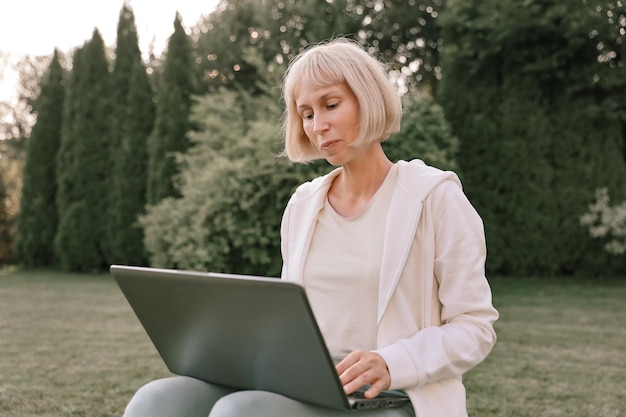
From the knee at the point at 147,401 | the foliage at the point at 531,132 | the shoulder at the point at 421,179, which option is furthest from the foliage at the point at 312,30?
the knee at the point at 147,401

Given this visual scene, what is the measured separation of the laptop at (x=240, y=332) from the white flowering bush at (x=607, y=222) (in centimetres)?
767

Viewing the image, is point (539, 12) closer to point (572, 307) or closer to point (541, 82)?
point (541, 82)

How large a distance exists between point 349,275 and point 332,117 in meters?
0.34

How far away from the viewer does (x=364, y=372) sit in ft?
4.33

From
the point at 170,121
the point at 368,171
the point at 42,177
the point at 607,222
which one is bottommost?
the point at 607,222

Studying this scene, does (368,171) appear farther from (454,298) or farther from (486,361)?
(486,361)

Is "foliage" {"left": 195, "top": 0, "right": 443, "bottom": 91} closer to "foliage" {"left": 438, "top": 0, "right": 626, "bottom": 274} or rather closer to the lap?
"foliage" {"left": 438, "top": 0, "right": 626, "bottom": 274}

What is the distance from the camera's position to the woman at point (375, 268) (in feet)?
4.58

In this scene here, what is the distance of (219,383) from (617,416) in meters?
2.45

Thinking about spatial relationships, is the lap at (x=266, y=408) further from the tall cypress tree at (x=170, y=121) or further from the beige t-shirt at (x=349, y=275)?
the tall cypress tree at (x=170, y=121)

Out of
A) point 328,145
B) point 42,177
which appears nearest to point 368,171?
point 328,145

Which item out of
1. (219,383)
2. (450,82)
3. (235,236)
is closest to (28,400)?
(219,383)

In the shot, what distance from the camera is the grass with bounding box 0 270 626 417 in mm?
3551

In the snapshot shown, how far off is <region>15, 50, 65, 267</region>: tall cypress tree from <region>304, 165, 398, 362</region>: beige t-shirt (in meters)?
11.2
